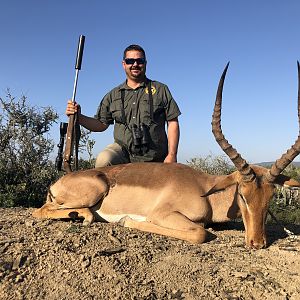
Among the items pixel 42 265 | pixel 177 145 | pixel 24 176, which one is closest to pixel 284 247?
pixel 42 265

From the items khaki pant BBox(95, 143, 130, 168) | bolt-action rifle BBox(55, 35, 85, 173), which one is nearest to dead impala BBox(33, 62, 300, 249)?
bolt-action rifle BBox(55, 35, 85, 173)

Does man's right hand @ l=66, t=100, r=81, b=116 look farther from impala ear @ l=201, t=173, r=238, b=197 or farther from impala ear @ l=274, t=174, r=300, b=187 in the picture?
impala ear @ l=274, t=174, r=300, b=187

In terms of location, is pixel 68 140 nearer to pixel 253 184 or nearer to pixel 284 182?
pixel 253 184

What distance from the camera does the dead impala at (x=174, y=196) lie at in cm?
522

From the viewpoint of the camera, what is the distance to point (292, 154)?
17.3 ft

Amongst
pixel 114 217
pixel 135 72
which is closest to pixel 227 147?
pixel 114 217

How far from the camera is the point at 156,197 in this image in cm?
602

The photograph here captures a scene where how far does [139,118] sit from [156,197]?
2.59 meters

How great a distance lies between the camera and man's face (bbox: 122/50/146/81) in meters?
8.24

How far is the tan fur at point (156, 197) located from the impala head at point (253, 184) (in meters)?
0.01

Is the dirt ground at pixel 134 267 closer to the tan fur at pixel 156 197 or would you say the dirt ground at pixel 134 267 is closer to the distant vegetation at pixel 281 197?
the tan fur at pixel 156 197

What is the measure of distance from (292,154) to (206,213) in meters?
1.44

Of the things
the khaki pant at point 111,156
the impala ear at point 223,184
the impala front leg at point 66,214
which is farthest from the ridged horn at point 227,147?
→ the khaki pant at point 111,156

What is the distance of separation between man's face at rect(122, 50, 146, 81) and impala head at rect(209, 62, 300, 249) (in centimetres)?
336
